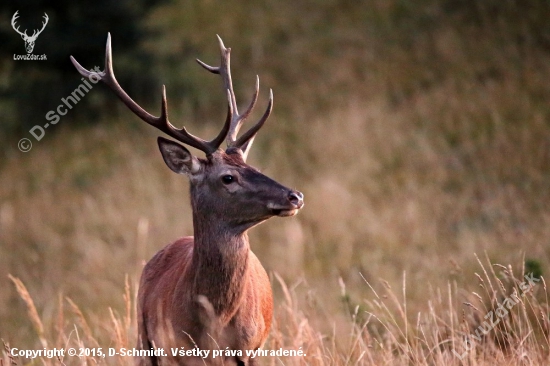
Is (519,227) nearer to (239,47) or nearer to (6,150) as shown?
(239,47)

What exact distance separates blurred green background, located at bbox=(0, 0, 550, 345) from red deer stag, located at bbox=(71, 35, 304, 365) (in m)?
4.27

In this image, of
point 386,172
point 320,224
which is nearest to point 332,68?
point 386,172

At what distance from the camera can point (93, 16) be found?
52.3 ft

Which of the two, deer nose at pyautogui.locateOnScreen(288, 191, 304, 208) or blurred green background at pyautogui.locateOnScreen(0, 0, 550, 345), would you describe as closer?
deer nose at pyautogui.locateOnScreen(288, 191, 304, 208)

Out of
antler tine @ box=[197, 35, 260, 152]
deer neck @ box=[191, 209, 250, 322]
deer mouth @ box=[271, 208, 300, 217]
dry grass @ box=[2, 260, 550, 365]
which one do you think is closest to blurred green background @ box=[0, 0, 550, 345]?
dry grass @ box=[2, 260, 550, 365]

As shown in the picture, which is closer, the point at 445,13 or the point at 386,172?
the point at 386,172

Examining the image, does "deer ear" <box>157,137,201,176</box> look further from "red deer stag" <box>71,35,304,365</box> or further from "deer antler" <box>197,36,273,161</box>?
"deer antler" <box>197,36,273,161</box>

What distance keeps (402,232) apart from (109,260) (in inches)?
160

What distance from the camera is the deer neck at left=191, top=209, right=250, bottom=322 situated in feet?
16.9

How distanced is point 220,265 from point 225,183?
0.51m

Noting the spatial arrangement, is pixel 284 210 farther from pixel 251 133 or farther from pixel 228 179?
pixel 251 133

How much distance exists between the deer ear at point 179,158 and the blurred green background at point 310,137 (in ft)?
14.2

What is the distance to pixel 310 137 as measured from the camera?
15.0m

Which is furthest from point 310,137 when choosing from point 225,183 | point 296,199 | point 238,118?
point 296,199
